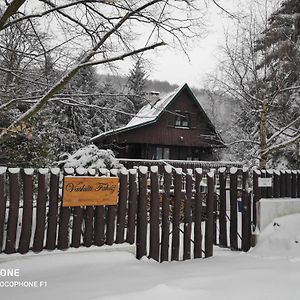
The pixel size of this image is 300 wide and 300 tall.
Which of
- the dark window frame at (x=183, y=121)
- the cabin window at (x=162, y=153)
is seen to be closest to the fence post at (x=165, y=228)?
the cabin window at (x=162, y=153)

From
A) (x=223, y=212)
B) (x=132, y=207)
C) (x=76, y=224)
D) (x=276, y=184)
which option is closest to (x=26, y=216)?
(x=76, y=224)

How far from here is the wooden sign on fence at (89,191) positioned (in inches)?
186

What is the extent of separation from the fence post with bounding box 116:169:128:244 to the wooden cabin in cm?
1915

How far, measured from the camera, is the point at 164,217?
18.0ft

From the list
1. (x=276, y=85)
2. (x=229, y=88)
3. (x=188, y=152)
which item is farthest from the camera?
(x=188, y=152)

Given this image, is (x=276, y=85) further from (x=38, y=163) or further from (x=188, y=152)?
(x=188, y=152)

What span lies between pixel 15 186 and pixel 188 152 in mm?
23743

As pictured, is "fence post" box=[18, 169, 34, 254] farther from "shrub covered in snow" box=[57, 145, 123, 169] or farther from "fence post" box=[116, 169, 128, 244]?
"shrub covered in snow" box=[57, 145, 123, 169]

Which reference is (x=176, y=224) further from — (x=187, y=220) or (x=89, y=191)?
(x=89, y=191)

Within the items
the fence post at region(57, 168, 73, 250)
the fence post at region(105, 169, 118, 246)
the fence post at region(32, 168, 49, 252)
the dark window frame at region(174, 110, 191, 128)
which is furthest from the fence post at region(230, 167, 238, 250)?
the dark window frame at region(174, 110, 191, 128)

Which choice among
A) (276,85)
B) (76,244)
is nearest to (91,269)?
(76,244)

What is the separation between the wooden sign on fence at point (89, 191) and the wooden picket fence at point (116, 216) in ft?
0.36

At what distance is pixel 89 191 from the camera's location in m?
4.87

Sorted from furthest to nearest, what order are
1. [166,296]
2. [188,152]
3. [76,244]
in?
[188,152] < [76,244] < [166,296]
